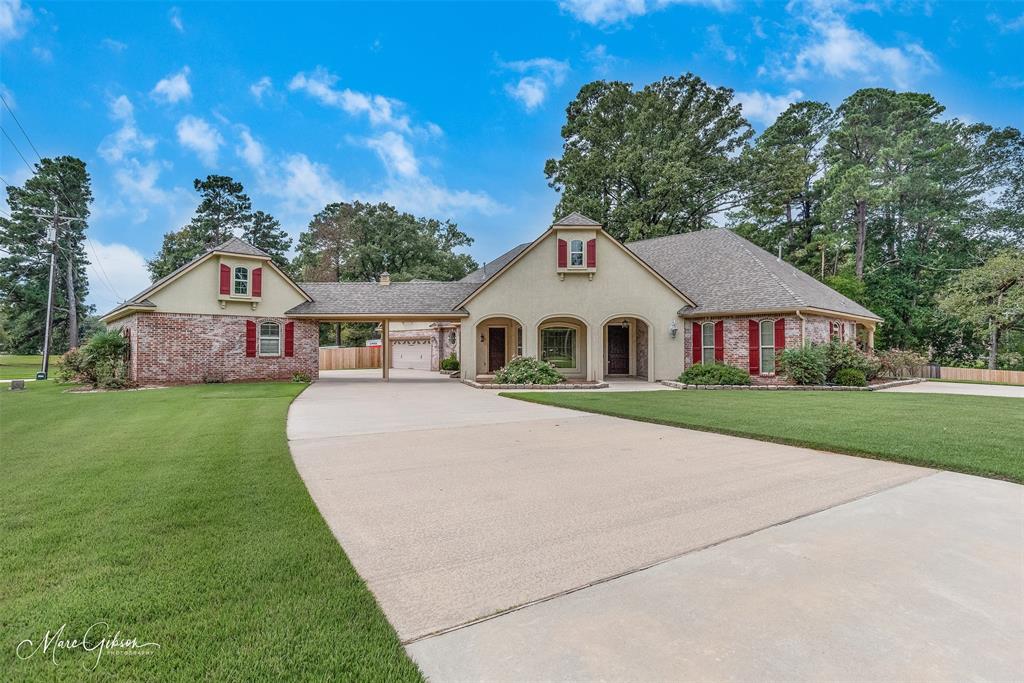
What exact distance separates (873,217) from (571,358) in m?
22.5

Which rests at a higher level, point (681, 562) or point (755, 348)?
point (755, 348)

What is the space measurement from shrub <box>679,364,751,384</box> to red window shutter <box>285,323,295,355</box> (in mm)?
15161

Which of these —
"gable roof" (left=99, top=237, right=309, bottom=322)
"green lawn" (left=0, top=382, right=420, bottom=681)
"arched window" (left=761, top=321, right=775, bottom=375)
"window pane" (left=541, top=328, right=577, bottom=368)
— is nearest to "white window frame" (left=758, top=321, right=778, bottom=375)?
"arched window" (left=761, top=321, right=775, bottom=375)

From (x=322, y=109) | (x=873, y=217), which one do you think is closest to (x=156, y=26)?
(x=322, y=109)

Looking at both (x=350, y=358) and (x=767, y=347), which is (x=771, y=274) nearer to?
(x=767, y=347)

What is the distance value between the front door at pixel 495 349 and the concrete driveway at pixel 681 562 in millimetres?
16142

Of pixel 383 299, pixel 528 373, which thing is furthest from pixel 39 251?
pixel 528 373

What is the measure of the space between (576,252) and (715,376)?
669cm

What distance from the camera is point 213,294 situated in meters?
18.1

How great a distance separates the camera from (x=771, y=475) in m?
5.39

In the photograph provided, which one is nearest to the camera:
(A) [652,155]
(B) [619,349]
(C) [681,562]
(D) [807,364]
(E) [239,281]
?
(C) [681,562]

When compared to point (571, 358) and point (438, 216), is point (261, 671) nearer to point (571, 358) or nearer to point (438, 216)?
point (571, 358)

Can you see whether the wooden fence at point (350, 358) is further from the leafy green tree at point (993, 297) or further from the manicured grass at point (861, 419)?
the leafy green tree at point (993, 297)
